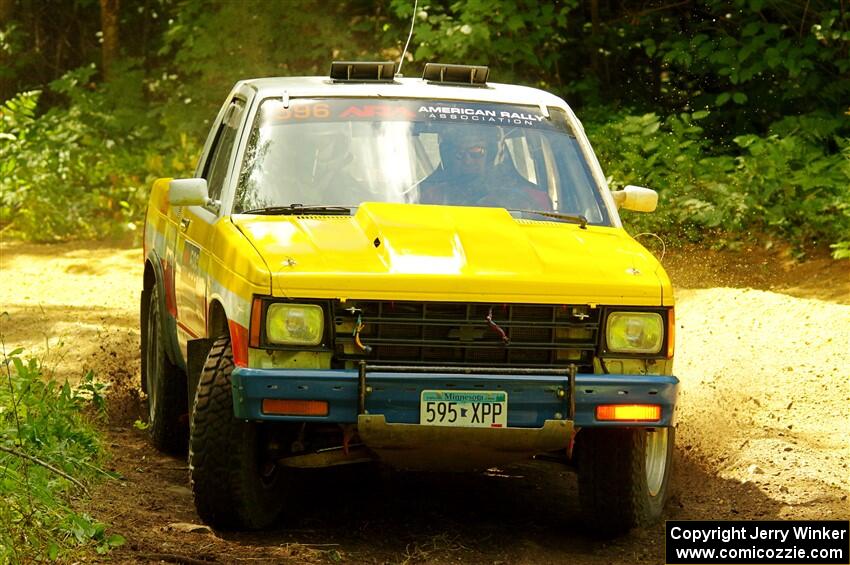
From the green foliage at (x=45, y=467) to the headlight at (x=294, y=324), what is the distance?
3.10 ft

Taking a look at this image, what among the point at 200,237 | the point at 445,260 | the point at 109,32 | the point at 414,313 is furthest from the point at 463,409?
the point at 109,32

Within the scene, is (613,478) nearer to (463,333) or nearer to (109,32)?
(463,333)

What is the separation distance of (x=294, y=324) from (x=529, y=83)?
10828mm

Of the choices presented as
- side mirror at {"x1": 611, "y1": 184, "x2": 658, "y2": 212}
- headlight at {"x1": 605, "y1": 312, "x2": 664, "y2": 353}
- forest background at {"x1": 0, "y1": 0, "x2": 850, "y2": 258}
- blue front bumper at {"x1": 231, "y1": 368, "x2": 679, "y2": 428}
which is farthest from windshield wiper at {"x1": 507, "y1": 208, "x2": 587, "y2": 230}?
forest background at {"x1": 0, "y1": 0, "x2": 850, "y2": 258}

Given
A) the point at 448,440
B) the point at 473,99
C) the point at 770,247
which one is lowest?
the point at 770,247

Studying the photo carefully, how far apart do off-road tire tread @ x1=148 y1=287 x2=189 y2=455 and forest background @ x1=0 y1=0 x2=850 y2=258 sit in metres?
6.47

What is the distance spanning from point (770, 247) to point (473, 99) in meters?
6.95

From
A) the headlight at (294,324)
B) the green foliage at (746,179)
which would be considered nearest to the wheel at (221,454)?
the headlight at (294,324)

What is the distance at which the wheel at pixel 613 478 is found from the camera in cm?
609

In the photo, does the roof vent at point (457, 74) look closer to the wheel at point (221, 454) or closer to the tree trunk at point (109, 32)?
the wheel at point (221, 454)

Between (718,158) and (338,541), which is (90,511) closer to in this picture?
(338,541)

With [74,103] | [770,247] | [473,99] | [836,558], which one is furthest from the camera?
[74,103]

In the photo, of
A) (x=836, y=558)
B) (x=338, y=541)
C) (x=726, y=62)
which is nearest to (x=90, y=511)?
(x=338, y=541)

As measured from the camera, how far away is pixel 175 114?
1761 centimetres
